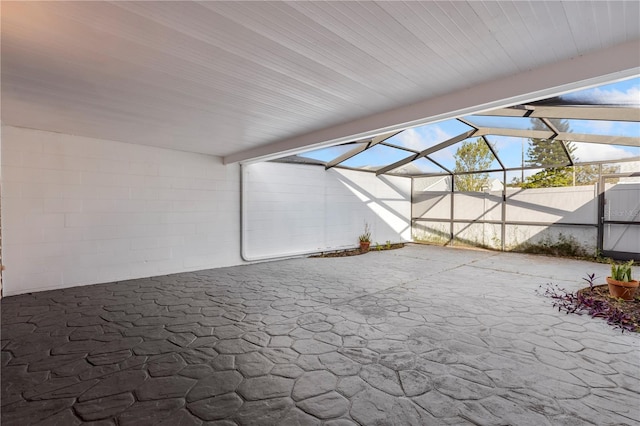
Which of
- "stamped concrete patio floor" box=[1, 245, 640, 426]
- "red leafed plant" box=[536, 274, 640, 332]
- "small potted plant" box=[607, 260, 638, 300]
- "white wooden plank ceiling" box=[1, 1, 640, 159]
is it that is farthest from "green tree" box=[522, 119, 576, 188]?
"white wooden plank ceiling" box=[1, 1, 640, 159]

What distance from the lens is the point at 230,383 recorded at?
6.70 feet

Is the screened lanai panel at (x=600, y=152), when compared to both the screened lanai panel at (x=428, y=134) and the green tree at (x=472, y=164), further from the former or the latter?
the screened lanai panel at (x=428, y=134)

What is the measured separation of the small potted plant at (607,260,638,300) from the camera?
378 cm

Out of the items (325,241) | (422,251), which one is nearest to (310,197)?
(325,241)

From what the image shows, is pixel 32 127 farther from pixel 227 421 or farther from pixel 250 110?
pixel 227 421

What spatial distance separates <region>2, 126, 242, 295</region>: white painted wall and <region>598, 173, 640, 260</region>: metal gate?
8647 millimetres

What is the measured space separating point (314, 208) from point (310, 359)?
217 inches

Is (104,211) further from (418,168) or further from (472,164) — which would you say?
(472,164)

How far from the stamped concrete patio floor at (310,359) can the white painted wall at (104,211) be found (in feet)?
1.64

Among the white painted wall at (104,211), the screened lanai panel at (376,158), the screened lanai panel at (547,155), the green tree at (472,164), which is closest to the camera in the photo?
the white painted wall at (104,211)

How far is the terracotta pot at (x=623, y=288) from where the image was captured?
3771 mm

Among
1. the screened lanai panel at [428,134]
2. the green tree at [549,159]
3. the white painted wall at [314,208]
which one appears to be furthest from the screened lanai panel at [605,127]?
the white painted wall at [314,208]

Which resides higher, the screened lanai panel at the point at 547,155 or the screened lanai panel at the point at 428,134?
the screened lanai panel at the point at 428,134

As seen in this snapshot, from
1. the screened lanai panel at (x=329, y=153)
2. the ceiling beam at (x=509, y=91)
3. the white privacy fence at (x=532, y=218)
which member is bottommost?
the white privacy fence at (x=532, y=218)
